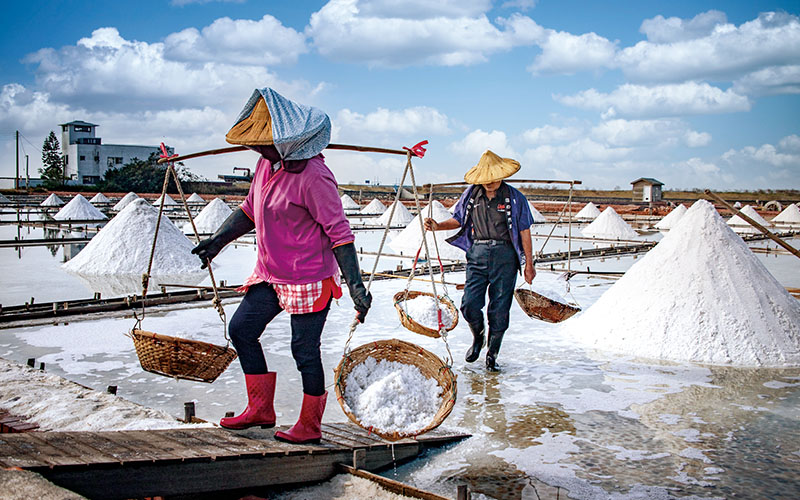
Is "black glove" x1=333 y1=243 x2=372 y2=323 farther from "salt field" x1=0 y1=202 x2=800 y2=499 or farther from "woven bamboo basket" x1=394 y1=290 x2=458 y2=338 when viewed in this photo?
"woven bamboo basket" x1=394 y1=290 x2=458 y2=338

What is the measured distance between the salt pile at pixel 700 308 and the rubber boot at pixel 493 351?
97 centimetres

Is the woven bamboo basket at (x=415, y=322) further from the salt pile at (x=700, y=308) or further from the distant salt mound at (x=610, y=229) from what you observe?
the distant salt mound at (x=610, y=229)

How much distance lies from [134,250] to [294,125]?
22.1 feet

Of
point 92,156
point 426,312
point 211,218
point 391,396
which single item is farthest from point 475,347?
point 92,156

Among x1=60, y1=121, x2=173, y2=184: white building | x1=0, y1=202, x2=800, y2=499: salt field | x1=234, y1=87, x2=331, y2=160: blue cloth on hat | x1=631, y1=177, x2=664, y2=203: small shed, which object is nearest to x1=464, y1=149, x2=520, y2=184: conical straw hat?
x1=0, y1=202, x2=800, y2=499: salt field

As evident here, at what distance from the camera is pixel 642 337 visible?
13.5ft

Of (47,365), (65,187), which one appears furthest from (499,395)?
(65,187)

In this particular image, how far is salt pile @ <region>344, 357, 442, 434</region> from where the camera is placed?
7.10 ft

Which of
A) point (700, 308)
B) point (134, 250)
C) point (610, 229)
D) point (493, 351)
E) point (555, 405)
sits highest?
point (610, 229)

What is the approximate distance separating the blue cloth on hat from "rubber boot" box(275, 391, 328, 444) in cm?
Answer: 75

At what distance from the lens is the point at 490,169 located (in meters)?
3.46

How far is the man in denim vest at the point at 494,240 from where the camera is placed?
3445 millimetres

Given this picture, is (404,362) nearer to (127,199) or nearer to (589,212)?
(127,199)

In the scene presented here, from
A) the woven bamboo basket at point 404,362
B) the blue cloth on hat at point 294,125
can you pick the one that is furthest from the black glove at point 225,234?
the woven bamboo basket at point 404,362
